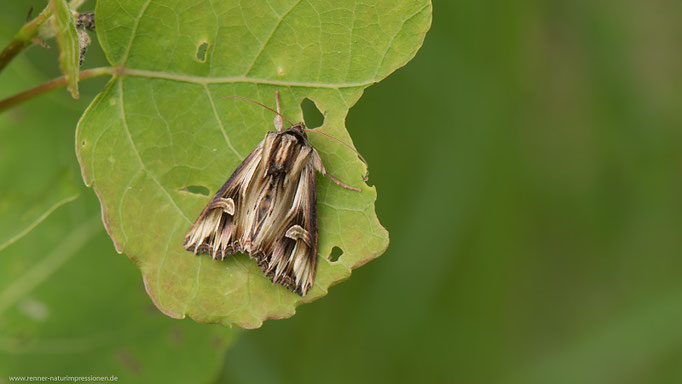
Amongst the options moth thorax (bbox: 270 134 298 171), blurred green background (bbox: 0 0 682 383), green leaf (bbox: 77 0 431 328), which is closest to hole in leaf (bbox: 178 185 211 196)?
green leaf (bbox: 77 0 431 328)

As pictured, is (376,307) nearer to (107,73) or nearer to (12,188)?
(12,188)

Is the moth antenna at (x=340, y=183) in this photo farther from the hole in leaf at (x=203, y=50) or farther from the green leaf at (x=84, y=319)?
the green leaf at (x=84, y=319)

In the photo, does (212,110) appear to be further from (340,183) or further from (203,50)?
(340,183)

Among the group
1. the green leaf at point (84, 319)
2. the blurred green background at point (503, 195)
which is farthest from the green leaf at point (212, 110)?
the blurred green background at point (503, 195)

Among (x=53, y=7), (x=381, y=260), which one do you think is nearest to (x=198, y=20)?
(x=53, y=7)

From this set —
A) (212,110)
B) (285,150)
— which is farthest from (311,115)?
(212,110)
